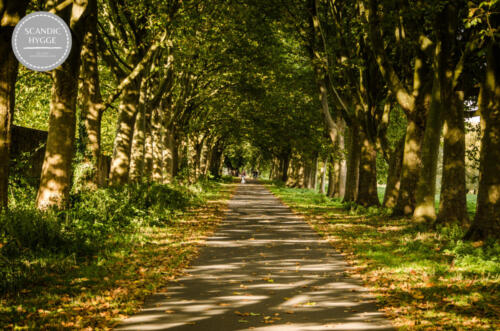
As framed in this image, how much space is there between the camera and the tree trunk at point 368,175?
1925cm

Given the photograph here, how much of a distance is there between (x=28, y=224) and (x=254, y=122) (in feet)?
101

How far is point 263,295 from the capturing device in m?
6.37

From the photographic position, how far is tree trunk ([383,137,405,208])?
1786cm

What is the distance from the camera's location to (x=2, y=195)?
757cm

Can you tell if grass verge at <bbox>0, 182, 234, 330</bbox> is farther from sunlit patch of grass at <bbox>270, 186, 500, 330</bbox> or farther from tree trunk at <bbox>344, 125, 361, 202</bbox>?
tree trunk at <bbox>344, 125, 361, 202</bbox>

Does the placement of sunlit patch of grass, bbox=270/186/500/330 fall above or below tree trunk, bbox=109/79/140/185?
below

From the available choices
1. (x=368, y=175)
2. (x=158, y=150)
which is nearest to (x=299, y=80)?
(x=158, y=150)

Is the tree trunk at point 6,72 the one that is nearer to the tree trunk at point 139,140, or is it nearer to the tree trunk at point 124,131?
the tree trunk at point 124,131

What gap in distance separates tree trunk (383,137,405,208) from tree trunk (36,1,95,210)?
497 inches

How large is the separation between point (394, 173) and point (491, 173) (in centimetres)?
880

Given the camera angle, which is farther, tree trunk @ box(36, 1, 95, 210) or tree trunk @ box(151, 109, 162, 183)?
tree trunk @ box(151, 109, 162, 183)

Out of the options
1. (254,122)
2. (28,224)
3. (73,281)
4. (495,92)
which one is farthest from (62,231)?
(254,122)

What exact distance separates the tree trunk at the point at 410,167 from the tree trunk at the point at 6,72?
37.0ft

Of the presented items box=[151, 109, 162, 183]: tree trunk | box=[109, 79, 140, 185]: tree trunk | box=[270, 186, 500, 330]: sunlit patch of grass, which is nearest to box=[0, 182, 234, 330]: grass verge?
box=[270, 186, 500, 330]: sunlit patch of grass
